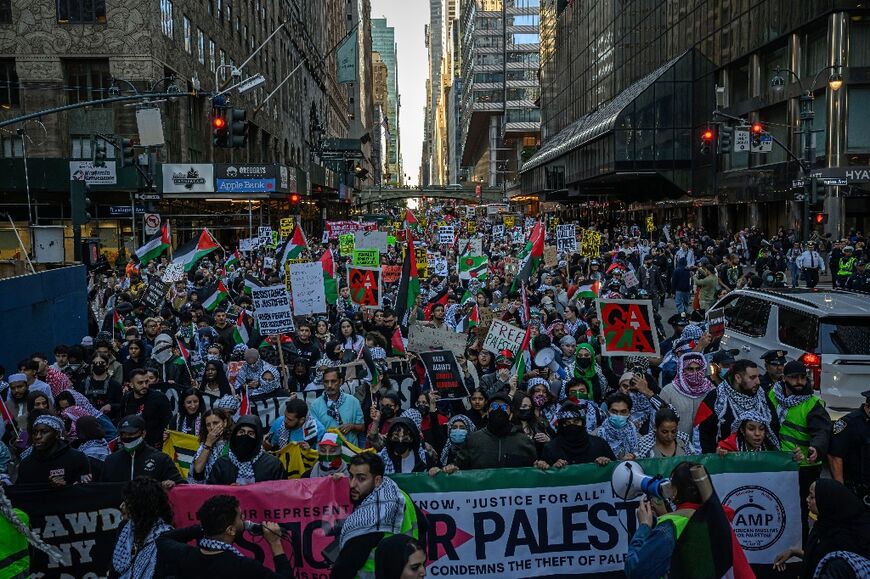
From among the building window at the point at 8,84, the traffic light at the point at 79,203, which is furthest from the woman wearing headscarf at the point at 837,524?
the building window at the point at 8,84

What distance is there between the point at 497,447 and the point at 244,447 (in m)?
1.89

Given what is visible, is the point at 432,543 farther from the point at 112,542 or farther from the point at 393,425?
the point at 112,542

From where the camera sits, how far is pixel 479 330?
43.4ft

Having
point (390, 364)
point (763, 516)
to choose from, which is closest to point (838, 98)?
point (390, 364)

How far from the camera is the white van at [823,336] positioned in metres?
9.57

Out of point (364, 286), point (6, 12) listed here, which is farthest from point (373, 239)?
point (6, 12)

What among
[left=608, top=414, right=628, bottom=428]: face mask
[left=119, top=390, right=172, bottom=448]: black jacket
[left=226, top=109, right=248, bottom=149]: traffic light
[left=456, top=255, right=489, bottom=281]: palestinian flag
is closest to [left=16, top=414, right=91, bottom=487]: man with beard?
[left=119, top=390, right=172, bottom=448]: black jacket

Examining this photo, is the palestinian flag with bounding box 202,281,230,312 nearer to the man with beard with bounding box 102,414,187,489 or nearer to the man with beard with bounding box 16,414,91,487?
the man with beard with bounding box 102,414,187,489

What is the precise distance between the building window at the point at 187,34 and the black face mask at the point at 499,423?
4139cm

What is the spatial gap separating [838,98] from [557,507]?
32.6m

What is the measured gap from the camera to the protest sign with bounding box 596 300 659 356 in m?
9.66

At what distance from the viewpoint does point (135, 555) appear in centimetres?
481

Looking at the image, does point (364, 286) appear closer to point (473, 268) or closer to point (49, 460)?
Result: point (473, 268)

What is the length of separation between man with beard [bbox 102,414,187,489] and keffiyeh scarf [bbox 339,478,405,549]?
1.79m
